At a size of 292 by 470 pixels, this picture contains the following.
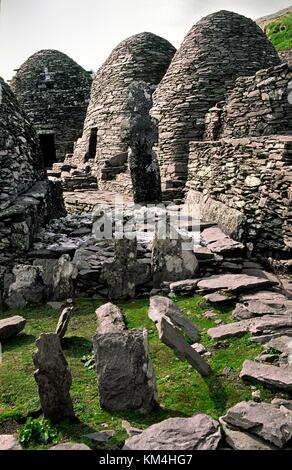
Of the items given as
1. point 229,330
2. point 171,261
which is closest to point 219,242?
point 171,261

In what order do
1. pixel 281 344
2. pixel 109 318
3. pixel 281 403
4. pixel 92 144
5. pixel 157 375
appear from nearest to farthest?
pixel 281 403 → pixel 157 375 → pixel 281 344 → pixel 109 318 → pixel 92 144

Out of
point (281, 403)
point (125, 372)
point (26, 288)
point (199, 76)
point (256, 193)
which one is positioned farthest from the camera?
point (199, 76)

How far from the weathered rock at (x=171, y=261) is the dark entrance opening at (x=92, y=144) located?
1219 cm

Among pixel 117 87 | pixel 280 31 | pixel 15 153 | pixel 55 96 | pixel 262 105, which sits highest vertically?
pixel 280 31

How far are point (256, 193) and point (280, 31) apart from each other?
25.7 m

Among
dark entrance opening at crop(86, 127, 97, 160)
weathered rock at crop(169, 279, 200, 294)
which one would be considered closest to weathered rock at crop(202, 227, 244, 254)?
weathered rock at crop(169, 279, 200, 294)

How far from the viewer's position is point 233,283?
6.51 m

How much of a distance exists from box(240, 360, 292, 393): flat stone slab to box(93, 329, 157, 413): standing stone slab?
0.95 metres

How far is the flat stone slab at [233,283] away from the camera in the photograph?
6.31 meters

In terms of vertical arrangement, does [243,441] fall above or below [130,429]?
above

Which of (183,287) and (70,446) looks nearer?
(70,446)

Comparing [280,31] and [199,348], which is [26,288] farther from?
[280,31]

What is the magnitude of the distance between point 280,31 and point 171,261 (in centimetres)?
2808

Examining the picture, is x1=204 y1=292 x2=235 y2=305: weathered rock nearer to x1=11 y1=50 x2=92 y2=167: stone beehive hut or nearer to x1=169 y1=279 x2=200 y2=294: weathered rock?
x1=169 y1=279 x2=200 y2=294: weathered rock
